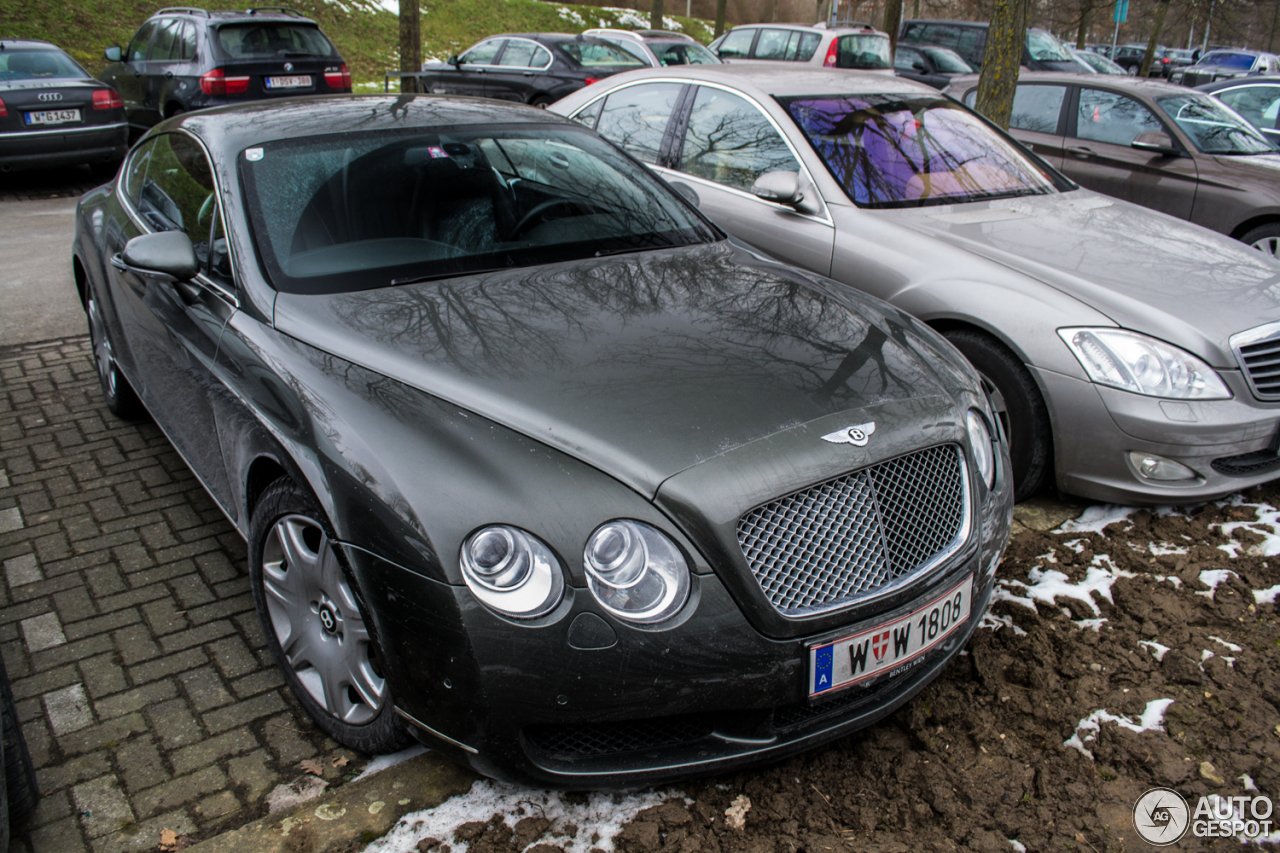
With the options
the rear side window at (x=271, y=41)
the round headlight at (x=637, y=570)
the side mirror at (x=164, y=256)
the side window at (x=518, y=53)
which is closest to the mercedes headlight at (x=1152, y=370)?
the round headlight at (x=637, y=570)

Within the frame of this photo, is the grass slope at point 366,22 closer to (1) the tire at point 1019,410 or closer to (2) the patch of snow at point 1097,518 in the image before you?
(1) the tire at point 1019,410

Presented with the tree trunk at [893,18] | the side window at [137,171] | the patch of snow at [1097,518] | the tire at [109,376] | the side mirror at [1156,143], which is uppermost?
the tree trunk at [893,18]

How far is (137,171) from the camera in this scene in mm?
4000

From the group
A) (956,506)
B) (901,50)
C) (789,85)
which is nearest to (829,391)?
(956,506)

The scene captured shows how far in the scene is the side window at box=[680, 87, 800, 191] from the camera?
457 centimetres

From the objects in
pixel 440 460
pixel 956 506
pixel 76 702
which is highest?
pixel 440 460

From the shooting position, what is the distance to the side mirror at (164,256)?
2.86 m

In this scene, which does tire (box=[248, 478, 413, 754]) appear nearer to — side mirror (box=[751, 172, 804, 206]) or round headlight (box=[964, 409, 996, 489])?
round headlight (box=[964, 409, 996, 489])

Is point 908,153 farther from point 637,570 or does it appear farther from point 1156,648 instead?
point 637,570

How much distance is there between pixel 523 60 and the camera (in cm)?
1439

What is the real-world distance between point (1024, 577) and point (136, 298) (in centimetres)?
345

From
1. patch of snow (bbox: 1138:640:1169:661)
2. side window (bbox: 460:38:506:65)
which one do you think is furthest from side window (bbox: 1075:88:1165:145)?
side window (bbox: 460:38:506:65)

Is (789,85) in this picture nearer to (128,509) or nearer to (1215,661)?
(1215,661)

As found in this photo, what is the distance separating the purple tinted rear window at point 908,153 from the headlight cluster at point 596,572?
2.81 m
